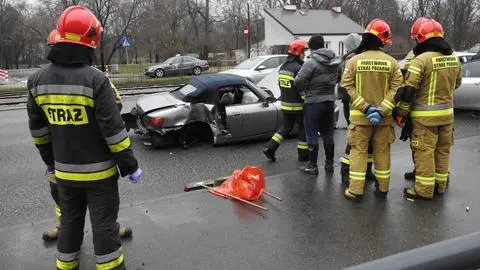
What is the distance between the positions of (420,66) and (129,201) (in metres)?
3.66

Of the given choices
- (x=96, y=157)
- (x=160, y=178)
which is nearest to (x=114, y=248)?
(x=96, y=157)

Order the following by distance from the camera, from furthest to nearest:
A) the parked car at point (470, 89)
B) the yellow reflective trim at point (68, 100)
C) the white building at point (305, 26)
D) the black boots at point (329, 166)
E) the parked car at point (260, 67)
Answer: the white building at point (305, 26) → the parked car at point (260, 67) → the parked car at point (470, 89) → the black boots at point (329, 166) → the yellow reflective trim at point (68, 100)

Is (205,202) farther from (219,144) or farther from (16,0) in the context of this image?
(16,0)

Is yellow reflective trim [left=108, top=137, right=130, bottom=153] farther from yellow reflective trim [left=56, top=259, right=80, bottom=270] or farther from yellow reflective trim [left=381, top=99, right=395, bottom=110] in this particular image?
yellow reflective trim [left=381, top=99, right=395, bottom=110]

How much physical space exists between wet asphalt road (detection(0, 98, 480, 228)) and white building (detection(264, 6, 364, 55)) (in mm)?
33721

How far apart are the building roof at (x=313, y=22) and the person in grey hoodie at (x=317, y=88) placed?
36.8 metres

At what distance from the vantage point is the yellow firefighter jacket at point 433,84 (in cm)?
488

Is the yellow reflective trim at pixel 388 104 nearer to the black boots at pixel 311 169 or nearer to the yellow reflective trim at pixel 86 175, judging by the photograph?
the black boots at pixel 311 169

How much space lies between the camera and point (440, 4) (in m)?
61.2

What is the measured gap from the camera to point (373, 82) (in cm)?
493

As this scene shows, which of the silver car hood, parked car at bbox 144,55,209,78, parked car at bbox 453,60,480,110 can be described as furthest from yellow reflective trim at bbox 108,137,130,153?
parked car at bbox 144,55,209,78

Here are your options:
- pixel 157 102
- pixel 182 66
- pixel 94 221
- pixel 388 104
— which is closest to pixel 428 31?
pixel 388 104

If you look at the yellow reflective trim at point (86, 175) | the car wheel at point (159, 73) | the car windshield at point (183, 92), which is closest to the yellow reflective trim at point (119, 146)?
the yellow reflective trim at point (86, 175)

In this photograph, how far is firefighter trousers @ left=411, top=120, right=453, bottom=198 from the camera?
16.4 ft
